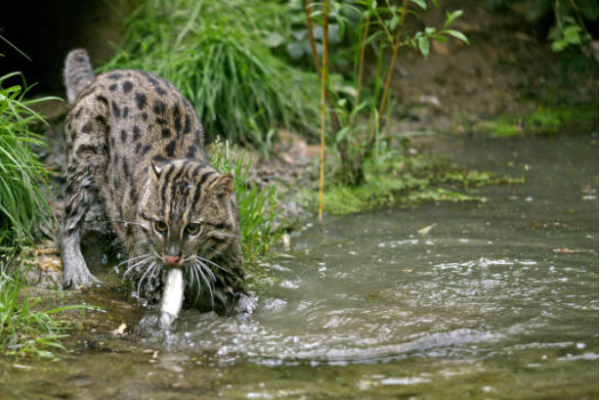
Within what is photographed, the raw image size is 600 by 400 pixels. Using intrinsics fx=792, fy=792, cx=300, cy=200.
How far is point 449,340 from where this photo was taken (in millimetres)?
4828

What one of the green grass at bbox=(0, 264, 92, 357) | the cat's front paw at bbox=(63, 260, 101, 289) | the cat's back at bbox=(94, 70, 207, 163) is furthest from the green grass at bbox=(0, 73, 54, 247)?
the green grass at bbox=(0, 264, 92, 357)

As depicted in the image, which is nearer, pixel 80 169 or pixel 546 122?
pixel 80 169

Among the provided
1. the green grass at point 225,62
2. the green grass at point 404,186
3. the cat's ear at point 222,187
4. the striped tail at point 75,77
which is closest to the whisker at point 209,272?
the cat's ear at point 222,187

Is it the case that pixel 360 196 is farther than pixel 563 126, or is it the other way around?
pixel 563 126

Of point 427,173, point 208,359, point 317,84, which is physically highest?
point 317,84

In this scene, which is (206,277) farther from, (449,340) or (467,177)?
(467,177)

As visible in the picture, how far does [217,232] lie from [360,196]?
141 inches

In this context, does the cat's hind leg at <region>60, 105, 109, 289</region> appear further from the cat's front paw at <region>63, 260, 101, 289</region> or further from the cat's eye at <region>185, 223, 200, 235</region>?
the cat's eye at <region>185, 223, 200, 235</region>

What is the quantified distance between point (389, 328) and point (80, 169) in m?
3.15

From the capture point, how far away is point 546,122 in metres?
11.4

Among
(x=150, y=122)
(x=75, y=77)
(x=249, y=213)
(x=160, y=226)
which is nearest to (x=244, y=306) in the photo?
(x=160, y=226)

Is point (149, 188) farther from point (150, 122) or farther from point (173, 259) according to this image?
point (150, 122)

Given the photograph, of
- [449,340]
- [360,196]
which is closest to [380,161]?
[360,196]

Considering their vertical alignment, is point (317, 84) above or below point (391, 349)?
above
